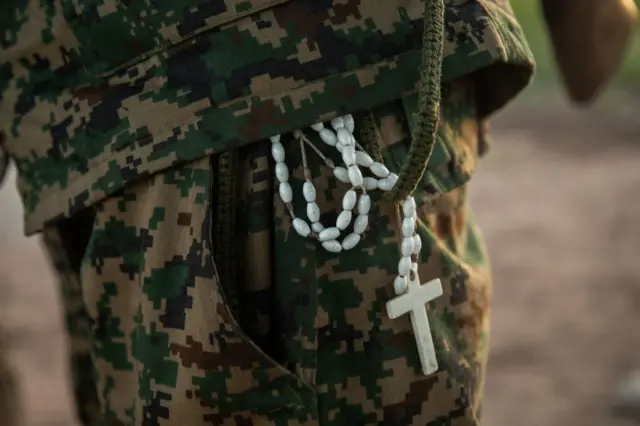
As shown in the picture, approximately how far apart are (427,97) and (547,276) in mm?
1206

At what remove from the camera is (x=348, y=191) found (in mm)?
495

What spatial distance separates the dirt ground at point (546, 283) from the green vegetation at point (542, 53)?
21 centimetres

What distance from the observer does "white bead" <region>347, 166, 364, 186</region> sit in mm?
488

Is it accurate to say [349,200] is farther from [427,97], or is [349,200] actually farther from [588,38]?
[588,38]

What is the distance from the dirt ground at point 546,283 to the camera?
4.27 ft

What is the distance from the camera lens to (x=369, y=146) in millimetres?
506

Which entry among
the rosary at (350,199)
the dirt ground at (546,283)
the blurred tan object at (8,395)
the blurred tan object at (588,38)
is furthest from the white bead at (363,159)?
the dirt ground at (546,283)

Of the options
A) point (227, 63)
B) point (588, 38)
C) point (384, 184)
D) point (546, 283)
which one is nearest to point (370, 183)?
point (384, 184)

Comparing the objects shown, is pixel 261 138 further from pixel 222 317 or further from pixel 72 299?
pixel 72 299

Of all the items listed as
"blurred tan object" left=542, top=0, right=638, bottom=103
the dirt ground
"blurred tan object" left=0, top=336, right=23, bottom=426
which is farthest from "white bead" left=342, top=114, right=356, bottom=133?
the dirt ground

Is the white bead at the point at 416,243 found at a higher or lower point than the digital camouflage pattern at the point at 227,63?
lower

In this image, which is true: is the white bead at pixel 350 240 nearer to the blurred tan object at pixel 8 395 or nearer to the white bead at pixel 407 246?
the white bead at pixel 407 246

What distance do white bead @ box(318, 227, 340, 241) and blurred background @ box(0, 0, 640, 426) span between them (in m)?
0.51

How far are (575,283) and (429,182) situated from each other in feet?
3.68
